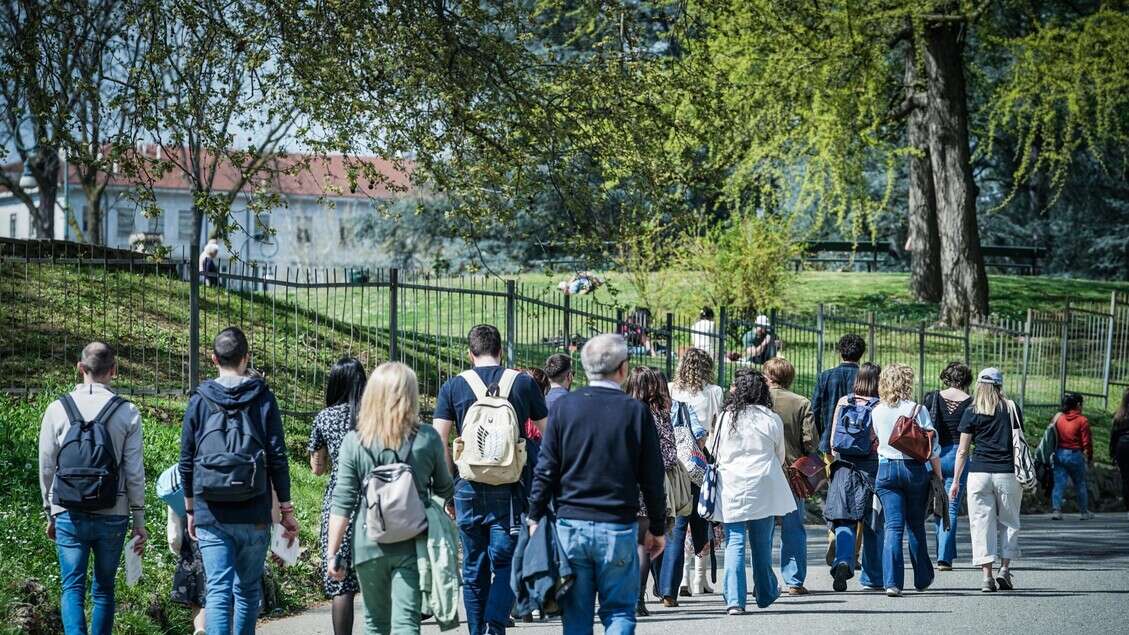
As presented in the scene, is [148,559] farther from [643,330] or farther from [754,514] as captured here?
[643,330]

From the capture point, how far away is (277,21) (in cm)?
1280

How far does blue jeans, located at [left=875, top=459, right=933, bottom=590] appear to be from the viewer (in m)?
10.3

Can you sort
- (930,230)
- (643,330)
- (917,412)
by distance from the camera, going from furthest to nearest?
(930,230) < (643,330) < (917,412)

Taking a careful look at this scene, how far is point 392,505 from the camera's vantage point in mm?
6168

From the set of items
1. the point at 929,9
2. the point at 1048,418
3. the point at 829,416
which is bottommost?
the point at 1048,418

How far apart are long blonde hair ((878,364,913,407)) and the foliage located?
45.5ft

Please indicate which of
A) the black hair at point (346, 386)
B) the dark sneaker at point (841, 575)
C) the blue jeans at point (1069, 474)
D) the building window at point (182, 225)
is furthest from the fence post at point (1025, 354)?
the building window at point (182, 225)

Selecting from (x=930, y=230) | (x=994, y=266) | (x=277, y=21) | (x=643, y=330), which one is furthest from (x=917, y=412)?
(x=994, y=266)

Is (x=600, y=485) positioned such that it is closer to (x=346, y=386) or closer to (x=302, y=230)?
(x=346, y=386)

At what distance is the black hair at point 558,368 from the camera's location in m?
9.03

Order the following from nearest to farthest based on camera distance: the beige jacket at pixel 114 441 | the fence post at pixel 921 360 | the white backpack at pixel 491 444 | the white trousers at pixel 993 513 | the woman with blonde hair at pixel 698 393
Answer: the beige jacket at pixel 114 441
the white backpack at pixel 491 444
the woman with blonde hair at pixel 698 393
the white trousers at pixel 993 513
the fence post at pixel 921 360

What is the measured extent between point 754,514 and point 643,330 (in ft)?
19.7

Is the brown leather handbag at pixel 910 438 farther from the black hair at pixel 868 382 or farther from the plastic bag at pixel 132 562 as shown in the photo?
the plastic bag at pixel 132 562

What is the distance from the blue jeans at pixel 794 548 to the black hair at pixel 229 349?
472 centimetres
